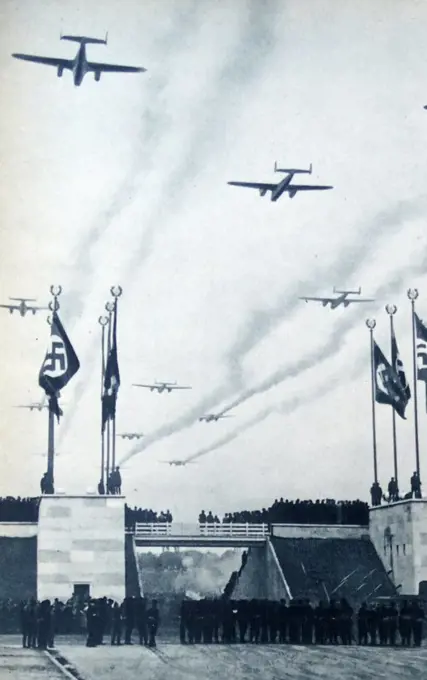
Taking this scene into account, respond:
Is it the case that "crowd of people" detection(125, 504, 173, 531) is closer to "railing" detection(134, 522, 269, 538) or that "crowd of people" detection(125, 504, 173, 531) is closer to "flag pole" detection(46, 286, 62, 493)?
"railing" detection(134, 522, 269, 538)

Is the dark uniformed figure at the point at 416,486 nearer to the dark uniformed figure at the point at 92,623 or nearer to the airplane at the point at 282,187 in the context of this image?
the airplane at the point at 282,187

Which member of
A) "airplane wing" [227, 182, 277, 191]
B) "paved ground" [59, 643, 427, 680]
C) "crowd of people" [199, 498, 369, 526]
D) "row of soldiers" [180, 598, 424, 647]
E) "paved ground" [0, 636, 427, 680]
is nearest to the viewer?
"paved ground" [0, 636, 427, 680]

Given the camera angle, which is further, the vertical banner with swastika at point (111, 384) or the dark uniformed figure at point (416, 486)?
the dark uniformed figure at point (416, 486)

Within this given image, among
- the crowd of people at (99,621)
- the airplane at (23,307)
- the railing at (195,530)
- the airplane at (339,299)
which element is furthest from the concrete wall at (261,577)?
the airplane at (23,307)

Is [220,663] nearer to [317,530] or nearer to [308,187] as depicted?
[308,187]

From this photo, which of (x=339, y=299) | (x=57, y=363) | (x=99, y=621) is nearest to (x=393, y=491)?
(x=339, y=299)

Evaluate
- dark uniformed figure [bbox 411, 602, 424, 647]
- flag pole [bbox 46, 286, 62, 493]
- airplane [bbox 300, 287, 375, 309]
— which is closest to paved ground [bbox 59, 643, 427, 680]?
dark uniformed figure [bbox 411, 602, 424, 647]

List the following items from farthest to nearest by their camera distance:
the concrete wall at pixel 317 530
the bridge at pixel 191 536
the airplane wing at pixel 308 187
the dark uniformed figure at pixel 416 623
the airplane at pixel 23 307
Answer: the concrete wall at pixel 317 530
the bridge at pixel 191 536
the airplane wing at pixel 308 187
the dark uniformed figure at pixel 416 623
the airplane at pixel 23 307
